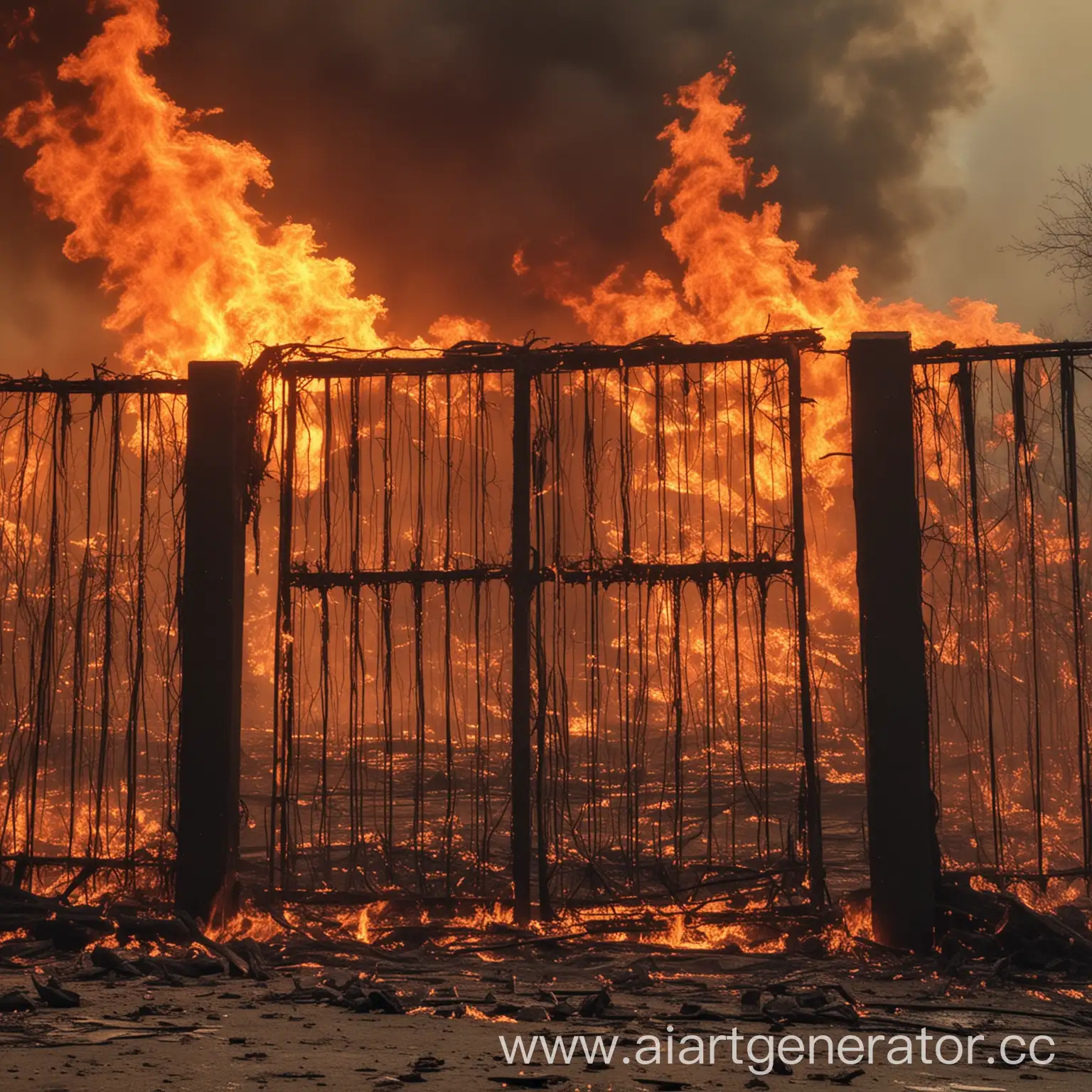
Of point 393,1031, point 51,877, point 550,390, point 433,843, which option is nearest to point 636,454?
point 433,843

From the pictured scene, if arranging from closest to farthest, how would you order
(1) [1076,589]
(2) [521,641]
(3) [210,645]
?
(1) [1076,589]
(2) [521,641]
(3) [210,645]

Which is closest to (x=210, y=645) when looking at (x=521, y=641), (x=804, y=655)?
(x=521, y=641)

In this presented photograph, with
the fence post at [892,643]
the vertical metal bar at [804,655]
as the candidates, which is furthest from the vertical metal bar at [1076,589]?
the vertical metal bar at [804,655]

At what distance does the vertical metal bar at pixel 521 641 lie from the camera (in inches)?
329

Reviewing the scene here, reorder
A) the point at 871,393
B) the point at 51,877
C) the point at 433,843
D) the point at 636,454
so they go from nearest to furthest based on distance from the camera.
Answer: the point at 871,393, the point at 51,877, the point at 433,843, the point at 636,454

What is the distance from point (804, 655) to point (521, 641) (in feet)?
6.22

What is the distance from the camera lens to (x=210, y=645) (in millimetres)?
8609

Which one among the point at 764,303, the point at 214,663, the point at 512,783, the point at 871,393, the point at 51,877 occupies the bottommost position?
the point at 51,877

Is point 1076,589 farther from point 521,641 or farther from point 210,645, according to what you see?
point 210,645

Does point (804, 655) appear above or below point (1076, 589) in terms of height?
below

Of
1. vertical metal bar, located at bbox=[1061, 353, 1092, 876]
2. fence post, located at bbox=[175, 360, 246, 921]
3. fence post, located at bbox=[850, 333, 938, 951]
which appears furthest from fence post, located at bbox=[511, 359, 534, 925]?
vertical metal bar, located at bbox=[1061, 353, 1092, 876]

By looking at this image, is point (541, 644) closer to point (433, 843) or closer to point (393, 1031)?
point (393, 1031)

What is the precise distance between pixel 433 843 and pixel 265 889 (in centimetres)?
863

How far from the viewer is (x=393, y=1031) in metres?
5.45
